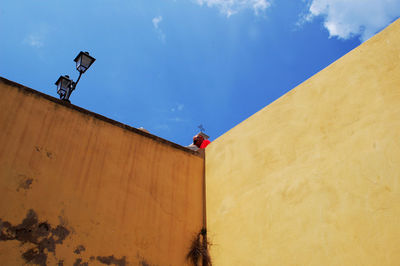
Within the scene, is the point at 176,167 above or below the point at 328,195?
above

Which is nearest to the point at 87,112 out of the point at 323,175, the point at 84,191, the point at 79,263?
the point at 84,191

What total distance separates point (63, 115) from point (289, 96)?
3123 millimetres

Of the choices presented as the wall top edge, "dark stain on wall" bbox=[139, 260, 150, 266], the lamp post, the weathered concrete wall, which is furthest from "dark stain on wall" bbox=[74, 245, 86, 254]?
the lamp post

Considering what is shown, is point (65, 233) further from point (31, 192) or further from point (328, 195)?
point (328, 195)

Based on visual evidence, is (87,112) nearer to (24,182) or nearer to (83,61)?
(24,182)

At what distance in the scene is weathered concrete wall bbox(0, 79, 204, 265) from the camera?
4.01 metres

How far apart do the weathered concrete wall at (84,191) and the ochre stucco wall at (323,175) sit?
2.55ft

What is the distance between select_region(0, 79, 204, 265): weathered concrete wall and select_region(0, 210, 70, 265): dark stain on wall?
10 mm

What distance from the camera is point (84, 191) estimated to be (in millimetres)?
4496

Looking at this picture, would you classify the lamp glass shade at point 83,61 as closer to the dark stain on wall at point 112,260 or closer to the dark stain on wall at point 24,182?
the dark stain on wall at point 24,182

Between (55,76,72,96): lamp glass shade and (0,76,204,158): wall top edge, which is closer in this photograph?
(0,76,204,158): wall top edge

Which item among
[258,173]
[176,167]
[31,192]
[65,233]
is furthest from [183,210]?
[31,192]

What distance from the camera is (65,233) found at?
4.14 m

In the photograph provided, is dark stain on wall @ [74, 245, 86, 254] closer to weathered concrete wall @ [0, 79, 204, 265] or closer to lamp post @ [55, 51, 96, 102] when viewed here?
weathered concrete wall @ [0, 79, 204, 265]
